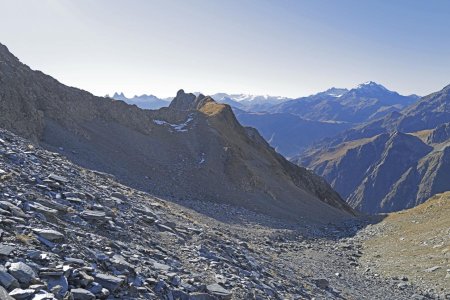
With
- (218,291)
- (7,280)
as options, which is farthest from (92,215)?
(7,280)

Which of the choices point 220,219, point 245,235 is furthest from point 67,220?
point 220,219

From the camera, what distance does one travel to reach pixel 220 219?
36531 millimetres

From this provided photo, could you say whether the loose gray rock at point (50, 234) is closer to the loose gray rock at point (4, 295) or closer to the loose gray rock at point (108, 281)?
the loose gray rock at point (108, 281)

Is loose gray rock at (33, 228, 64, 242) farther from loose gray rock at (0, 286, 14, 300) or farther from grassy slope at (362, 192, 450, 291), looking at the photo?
grassy slope at (362, 192, 450, 291)

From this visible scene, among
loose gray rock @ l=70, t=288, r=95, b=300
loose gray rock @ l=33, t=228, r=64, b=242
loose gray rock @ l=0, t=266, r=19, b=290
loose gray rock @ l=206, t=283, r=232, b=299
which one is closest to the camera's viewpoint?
loose gray rock @ l=0, t=266, r=19, b=290

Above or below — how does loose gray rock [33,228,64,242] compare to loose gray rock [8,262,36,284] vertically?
above

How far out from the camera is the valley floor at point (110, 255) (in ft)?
29.7

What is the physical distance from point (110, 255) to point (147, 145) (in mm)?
41461

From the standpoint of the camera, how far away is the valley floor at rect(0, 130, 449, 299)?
Answer: 904cm

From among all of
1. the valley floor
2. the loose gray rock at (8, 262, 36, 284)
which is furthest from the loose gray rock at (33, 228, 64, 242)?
the loose gray rock at (8, 262, 36, 284)

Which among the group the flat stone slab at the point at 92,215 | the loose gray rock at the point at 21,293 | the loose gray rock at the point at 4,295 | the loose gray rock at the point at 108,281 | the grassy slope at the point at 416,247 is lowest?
the grassy slope at the point at 416,247

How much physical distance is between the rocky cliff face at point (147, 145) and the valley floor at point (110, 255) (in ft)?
60.7

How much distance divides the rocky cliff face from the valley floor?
18.5 metres

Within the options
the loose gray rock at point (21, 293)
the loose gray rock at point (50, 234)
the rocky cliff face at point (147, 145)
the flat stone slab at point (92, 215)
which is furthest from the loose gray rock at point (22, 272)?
the rocky cliff face at point (147, 145)
